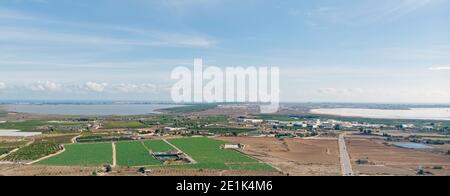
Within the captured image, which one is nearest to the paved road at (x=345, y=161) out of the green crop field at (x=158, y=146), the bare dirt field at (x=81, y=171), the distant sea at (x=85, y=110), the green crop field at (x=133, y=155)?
the bare dirt field at (x=81, y=171)

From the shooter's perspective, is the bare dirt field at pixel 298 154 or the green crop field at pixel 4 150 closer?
the bare dirt field at pixel 298 154

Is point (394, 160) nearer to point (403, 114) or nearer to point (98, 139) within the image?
point (98, 139)

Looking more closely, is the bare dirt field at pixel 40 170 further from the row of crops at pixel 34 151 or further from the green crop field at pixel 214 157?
the green crop field at pixel 214 157

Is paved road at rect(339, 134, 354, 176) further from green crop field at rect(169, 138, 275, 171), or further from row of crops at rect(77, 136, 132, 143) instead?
row of crops at rect(77, 136, 132, 143)

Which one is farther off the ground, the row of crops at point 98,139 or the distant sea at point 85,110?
the distant sea at point 85,110
